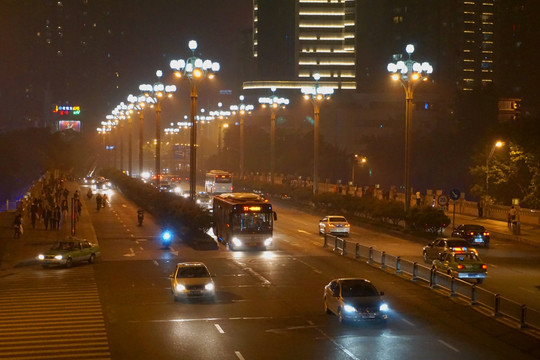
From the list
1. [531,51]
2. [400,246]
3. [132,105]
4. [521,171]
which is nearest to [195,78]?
[400,246]

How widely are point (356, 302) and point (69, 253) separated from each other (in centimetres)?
1783

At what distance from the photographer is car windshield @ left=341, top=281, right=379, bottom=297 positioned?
22922 millimetres

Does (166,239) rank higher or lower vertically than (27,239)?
higher

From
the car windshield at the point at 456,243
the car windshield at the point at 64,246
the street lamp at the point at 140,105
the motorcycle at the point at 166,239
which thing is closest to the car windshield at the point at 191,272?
the car windshield at the point at 64,246

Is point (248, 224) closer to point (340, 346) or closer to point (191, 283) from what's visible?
point (191, 283)

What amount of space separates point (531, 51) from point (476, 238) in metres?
149

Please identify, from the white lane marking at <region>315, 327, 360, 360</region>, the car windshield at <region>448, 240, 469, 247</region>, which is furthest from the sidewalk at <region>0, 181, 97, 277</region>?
the car windshield at <region>448, 240, 469, 247</region>

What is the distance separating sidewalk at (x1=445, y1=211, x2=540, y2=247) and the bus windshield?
1476cm

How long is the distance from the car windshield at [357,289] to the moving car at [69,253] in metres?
16.9

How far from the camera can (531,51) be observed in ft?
601

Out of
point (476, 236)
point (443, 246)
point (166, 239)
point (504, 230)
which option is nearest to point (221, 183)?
point (504, 230)

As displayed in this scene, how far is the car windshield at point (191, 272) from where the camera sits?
89.9ft

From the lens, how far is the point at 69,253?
36469mm

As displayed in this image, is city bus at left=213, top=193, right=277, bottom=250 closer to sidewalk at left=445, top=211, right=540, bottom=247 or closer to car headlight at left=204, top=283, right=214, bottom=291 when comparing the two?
sidewalk at left=445, top=211, right=540, bottom=247
